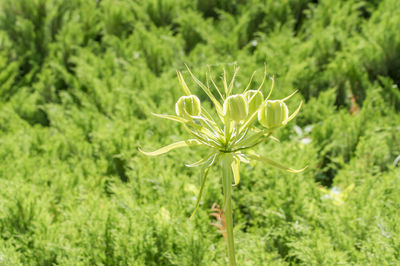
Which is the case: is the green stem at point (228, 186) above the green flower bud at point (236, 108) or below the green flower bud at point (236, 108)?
below

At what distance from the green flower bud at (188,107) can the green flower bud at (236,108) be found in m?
0.08

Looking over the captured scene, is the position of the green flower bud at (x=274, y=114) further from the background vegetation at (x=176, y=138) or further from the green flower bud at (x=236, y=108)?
the background vegetation at (x=176, y=138)

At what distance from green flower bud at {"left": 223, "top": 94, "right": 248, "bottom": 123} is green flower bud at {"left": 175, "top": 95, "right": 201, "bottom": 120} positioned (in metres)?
0.08

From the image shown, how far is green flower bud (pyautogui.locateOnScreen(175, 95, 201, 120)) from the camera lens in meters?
0.80

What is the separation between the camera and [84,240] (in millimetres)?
1397

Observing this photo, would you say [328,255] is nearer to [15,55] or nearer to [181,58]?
[181,58]

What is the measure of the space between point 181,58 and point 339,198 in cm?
148

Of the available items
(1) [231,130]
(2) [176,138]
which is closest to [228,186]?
(1) [231,130]

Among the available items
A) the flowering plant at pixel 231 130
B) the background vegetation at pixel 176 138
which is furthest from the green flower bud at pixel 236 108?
the background vegetation at pixel 176 138

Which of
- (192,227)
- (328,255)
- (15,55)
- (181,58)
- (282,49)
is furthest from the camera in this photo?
(15,55)

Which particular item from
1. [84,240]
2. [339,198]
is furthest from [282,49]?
[84,240]

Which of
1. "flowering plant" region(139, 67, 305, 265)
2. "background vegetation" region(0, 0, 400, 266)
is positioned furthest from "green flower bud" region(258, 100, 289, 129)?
"background vegetation" region(0, 0, 400, 266)

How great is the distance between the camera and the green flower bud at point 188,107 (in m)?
0.80

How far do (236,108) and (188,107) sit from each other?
109mm
